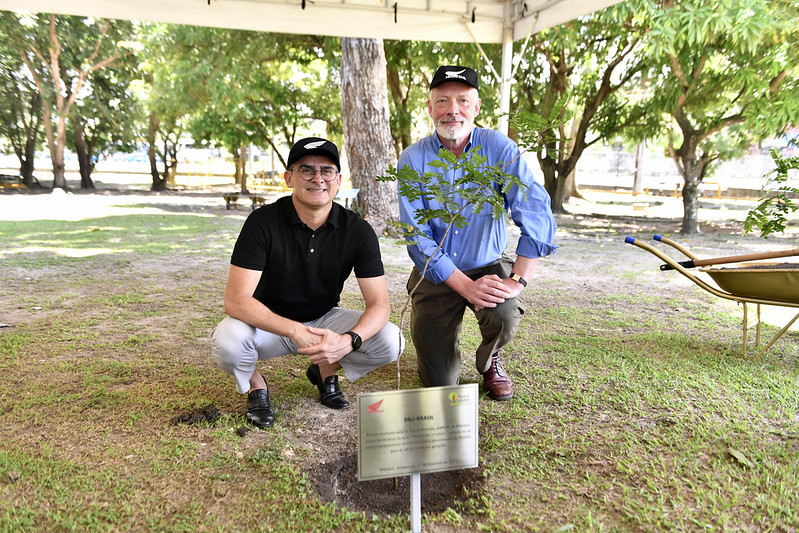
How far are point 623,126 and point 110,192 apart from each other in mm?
19617

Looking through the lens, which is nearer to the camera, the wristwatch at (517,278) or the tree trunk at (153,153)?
the wristwatch at (517,278)

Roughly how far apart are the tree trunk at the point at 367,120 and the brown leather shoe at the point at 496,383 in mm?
6610

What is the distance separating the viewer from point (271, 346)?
9.94 feet

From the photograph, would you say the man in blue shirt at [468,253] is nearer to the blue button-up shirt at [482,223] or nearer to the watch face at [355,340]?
the blue button-up shirt at [482,223]

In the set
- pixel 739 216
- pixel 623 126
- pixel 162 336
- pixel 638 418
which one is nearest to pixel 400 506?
pixel 638 418

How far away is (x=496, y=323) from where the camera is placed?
3.33 meters

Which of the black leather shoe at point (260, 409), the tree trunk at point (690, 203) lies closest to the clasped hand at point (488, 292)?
the black leather shoe at point (260, 409)

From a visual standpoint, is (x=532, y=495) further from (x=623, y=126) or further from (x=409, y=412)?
(x=623, y=126)

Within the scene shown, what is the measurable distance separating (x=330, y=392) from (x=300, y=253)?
0.87 meters

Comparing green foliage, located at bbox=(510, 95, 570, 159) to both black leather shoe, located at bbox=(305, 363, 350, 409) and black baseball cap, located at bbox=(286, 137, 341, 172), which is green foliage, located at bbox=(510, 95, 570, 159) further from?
black leather shoe, located at bbox=(305, 363, 350, 409)

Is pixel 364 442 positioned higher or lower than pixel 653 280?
higher

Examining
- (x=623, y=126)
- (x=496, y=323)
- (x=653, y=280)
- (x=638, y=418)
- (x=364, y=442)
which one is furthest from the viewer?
(x=623, y=126)

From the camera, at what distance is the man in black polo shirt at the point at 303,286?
9.38 ft

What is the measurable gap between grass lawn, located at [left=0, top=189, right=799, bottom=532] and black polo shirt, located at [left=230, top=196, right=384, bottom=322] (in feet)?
2.28
